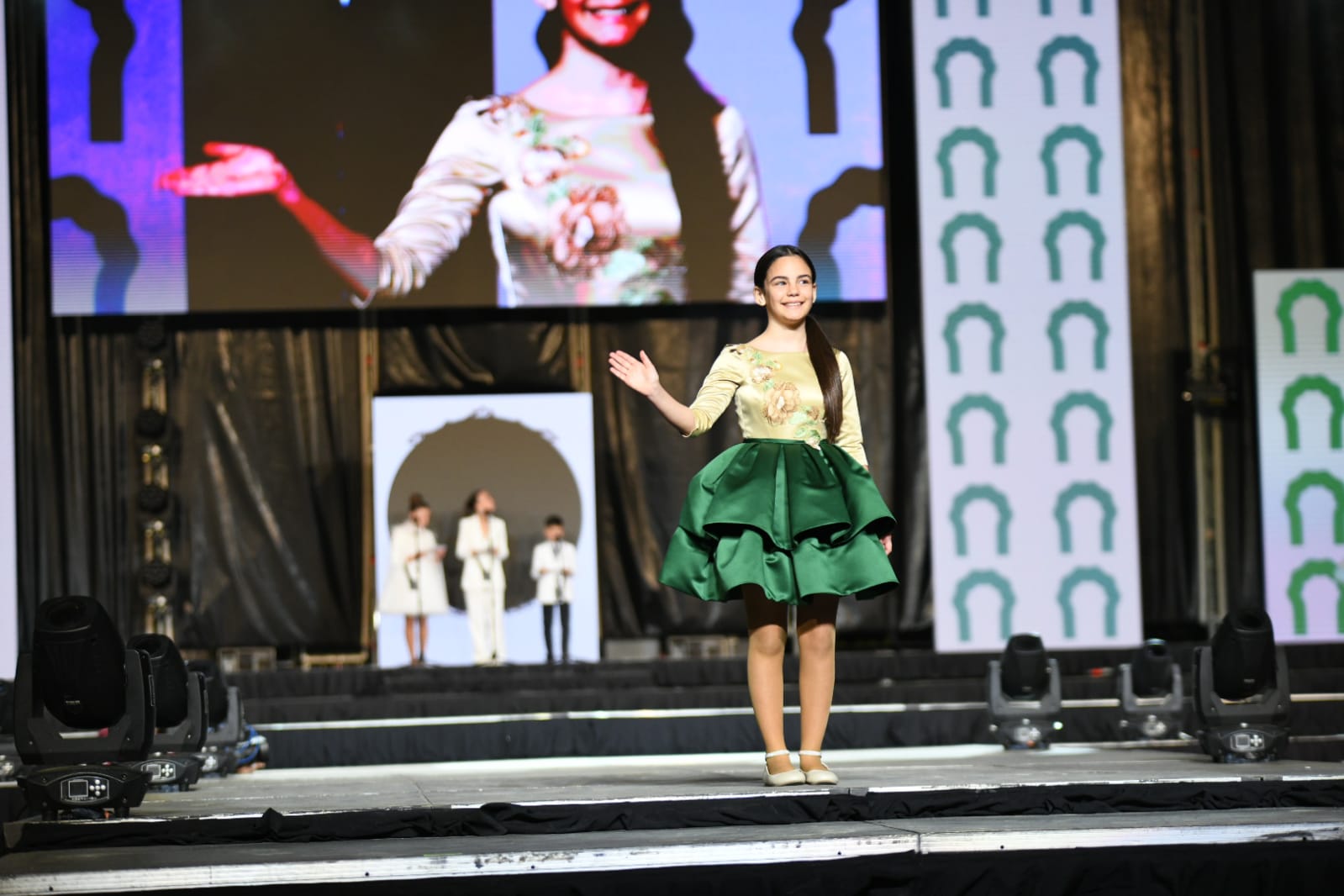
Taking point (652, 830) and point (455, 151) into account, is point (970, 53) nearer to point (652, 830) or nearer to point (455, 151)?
point (455, 151)

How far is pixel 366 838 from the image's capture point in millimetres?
2734

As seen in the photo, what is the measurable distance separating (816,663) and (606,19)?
6663 millimetres

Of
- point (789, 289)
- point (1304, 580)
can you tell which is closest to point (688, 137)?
point (1304, 580)

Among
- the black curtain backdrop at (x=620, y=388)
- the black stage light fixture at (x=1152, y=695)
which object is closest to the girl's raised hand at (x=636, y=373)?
the black stage light fixture at (x=1152, y=695)

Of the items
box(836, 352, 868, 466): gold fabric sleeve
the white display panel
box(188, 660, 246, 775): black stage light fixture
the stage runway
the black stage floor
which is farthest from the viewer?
the white display panel

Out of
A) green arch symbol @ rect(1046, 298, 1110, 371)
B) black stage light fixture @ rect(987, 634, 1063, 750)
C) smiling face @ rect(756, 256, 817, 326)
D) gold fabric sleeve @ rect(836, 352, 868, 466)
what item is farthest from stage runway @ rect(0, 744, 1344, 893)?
green arch symbol @ rect(1046, 298, 1110, 371)

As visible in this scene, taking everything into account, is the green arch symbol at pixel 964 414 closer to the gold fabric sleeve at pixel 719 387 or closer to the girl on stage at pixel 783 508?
the girl on stage at pixel 783 508

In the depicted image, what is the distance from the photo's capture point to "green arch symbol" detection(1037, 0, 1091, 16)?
9359 mm

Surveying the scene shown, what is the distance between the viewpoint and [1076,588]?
30.0 feet

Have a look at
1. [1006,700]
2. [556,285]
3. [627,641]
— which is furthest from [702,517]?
[627,641]

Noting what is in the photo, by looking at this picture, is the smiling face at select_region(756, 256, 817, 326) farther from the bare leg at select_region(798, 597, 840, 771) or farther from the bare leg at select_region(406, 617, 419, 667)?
the bare leg at select_region(406, 617, 419, 667)

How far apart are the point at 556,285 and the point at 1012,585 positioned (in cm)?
294

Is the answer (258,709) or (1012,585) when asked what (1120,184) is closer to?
(1012,585)

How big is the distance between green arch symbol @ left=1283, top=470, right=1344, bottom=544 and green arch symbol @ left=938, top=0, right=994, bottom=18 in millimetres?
3077
